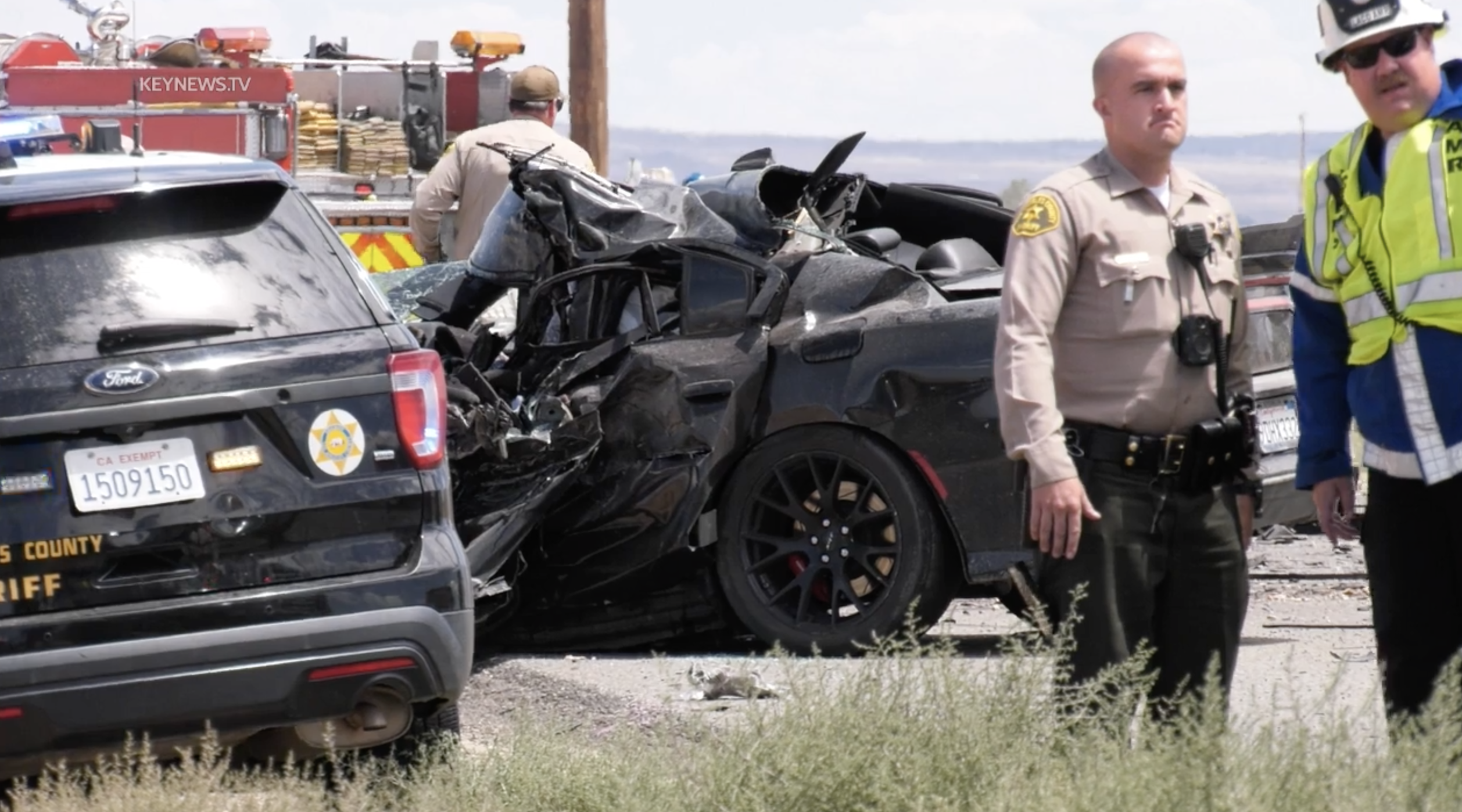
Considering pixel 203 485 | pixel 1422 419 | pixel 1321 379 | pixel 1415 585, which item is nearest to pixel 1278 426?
pixel 1321 379

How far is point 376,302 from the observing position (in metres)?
5.28

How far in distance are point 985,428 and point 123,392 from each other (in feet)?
9.52

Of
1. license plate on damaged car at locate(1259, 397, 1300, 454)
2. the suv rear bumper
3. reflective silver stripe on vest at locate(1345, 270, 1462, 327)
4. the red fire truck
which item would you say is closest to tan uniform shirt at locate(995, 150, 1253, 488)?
reflective silver stripe on vest at locate(1345, 270, 1462, 327)

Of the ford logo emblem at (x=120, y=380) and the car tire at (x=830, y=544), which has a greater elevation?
the ford logo emblem at (x=120, y=380)

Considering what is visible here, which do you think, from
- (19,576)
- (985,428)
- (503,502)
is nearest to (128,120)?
(503,502)

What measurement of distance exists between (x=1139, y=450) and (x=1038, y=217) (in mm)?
530

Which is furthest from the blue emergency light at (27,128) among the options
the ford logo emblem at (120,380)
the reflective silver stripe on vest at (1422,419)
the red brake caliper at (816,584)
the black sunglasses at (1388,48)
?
the reflective silver stripe on vest at (1422,419)

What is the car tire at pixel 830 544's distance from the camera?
689 cm

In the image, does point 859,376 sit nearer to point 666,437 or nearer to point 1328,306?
point 666,437

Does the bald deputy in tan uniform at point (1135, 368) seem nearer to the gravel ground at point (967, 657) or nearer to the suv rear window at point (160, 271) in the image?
the gravel ground at point (967, 657)

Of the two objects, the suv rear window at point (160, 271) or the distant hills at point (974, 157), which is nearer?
the suv rear window at point (160, 271)

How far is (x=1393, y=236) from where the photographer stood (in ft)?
14.5

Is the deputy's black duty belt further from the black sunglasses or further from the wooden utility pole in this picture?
the wooden utility pole

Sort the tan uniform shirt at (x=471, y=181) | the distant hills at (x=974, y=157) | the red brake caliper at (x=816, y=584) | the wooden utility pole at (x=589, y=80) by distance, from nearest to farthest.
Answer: the red brake caliper at (x=816, y=584)
the tan uniform shirt at (x=471, y=181)
the wooden utility pole at (x=589, y=80)
the distant hills at (x=974, y=157)
